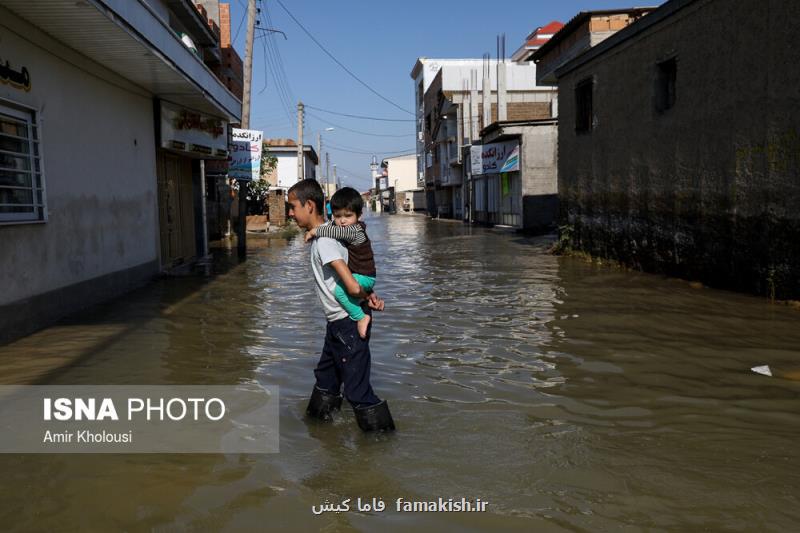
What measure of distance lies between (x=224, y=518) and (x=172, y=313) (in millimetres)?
6792

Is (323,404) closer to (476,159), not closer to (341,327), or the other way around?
(341,327)

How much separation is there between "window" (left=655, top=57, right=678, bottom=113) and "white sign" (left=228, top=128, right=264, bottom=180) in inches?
492

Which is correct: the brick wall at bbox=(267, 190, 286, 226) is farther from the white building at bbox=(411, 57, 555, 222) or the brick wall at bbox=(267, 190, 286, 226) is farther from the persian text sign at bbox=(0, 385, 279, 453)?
the persian text sign at bbox=(0, 385, 279, 453)

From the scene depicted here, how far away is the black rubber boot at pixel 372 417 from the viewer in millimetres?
4574

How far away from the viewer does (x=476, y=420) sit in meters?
5.01

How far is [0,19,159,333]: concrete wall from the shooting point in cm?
820

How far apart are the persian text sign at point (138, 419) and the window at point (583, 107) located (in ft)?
44.3

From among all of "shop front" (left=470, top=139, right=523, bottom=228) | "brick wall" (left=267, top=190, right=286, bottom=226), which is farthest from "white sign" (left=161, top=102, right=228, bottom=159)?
"brick wall" (left=267, top=190, right=286, bottom=226)

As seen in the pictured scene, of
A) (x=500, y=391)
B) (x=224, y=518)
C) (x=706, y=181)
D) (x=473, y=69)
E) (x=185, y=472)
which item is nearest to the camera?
(x=224, y=518)

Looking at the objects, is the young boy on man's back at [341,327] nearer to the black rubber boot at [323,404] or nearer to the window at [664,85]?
the black rubber boot at [323,404]

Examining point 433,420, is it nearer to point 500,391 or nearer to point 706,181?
point 500,391

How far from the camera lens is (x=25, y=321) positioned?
8.13 m

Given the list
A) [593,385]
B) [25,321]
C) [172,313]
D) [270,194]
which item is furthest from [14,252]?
[270,194]

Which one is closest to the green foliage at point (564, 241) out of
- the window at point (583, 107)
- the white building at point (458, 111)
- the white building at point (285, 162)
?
the window at point (583, 107)
